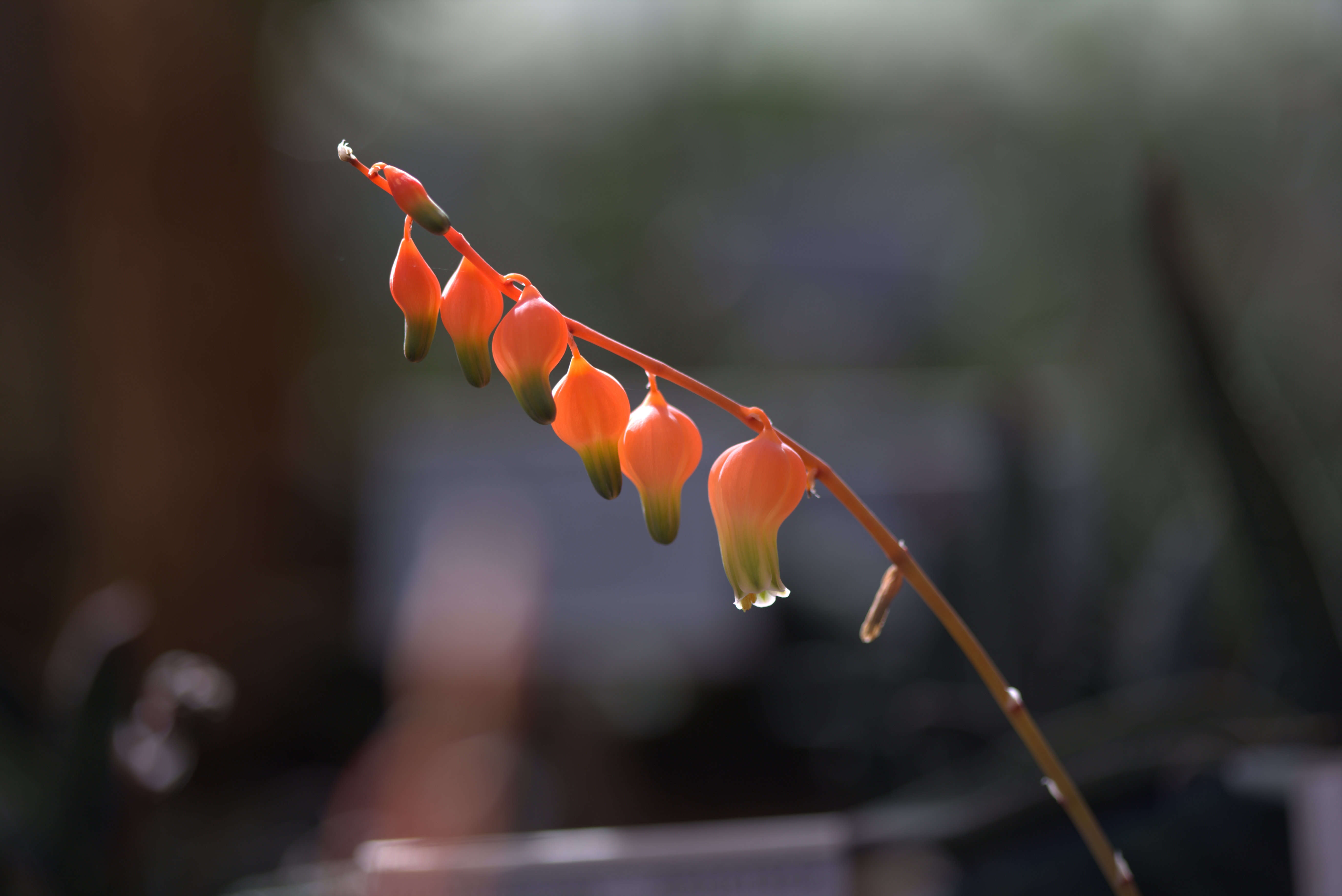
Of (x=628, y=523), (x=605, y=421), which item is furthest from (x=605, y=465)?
(x=628, y=523)

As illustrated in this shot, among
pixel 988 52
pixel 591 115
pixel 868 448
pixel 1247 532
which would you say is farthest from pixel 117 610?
pixel 591 115

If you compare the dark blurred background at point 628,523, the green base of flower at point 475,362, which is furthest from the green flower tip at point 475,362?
the dark blurred background at point 628,523

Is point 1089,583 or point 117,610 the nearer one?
point 117,610

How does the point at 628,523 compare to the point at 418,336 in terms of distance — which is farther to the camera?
the point at 628,523

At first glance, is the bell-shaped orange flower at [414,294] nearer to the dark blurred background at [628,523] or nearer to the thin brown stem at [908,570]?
the thin brown stem at [908,570]

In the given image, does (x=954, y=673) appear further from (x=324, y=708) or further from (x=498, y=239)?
(x=498, y=239)

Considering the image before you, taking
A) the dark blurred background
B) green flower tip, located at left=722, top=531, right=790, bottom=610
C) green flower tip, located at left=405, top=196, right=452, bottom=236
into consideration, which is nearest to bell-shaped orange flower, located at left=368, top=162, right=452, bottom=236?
green flower tip, located at left=405, top=196, right=452, bottom=236

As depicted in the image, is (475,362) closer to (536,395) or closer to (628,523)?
(536,395)
